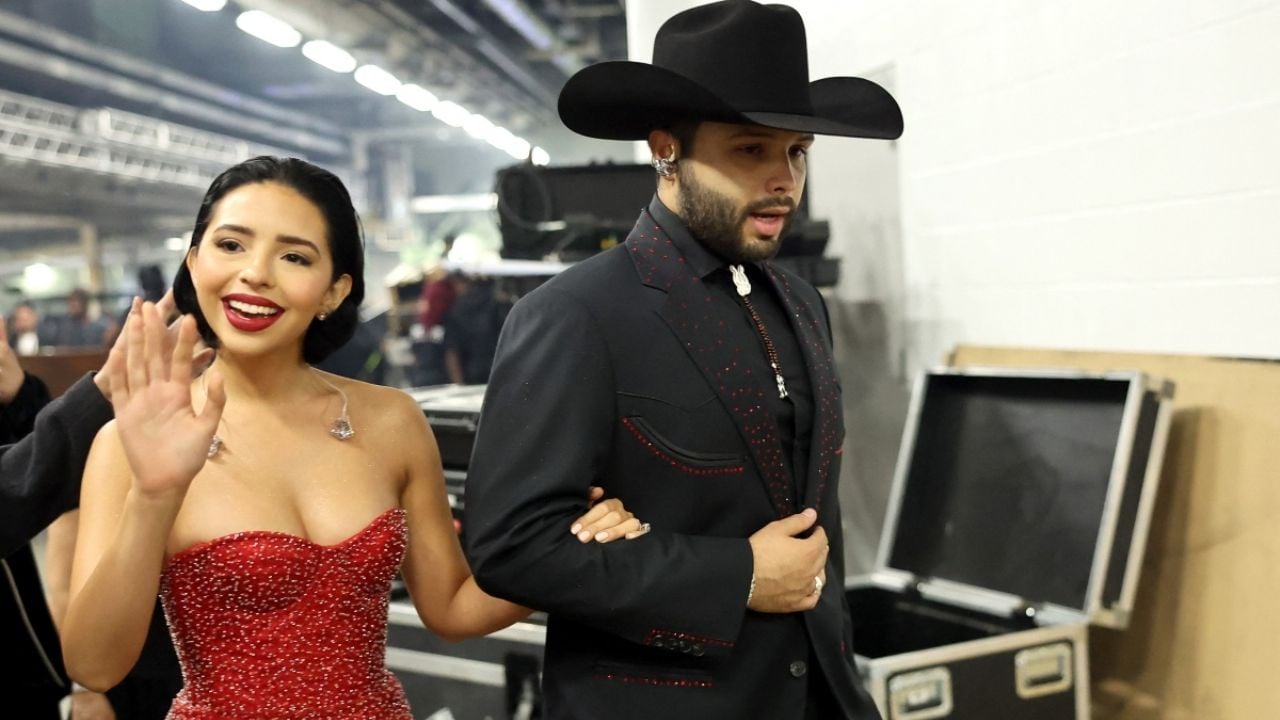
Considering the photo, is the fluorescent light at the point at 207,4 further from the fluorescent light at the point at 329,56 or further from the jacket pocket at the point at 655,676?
the jacket pocket at the point at 655,676

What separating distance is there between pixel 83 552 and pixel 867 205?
304 centimetres

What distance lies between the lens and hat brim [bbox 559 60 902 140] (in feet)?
5.13

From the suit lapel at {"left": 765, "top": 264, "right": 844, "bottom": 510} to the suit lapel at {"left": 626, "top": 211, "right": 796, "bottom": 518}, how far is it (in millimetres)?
41

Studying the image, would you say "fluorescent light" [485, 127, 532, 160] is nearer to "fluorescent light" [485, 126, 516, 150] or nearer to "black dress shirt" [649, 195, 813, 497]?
"fluorescent light" [485, 126, 516, 150]

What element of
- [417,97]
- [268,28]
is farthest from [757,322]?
[417,97]

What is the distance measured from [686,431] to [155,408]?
641 mm

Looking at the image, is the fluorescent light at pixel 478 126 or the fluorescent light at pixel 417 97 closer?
the fluorescent light at pixel 417 97

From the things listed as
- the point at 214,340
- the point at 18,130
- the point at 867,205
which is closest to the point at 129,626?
the point at 214,340

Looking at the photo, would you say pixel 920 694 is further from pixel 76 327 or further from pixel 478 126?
pixel 478 126

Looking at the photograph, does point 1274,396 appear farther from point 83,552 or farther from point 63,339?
point 63,339

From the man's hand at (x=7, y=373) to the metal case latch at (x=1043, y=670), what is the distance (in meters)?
2.06

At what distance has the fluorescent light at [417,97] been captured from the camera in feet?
26.7

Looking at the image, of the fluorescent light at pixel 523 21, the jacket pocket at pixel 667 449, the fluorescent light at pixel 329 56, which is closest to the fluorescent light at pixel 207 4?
the fluorescent light at pixel 329 56

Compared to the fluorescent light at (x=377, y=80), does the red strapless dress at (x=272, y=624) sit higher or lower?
lower
